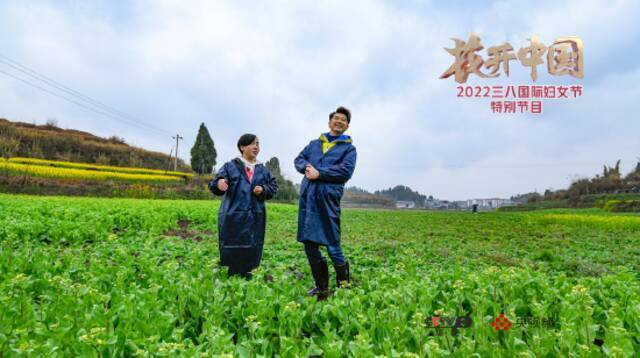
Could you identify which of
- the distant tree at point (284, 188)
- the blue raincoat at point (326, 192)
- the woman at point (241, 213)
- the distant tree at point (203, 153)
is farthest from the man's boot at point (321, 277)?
the distant tree at point (203, 153)

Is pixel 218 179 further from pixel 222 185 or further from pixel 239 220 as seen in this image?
pixel 239 220

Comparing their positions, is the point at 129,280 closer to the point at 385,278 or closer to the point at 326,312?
the point at 326,312

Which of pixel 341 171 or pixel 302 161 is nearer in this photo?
pixel 341 171

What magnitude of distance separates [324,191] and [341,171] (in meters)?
0.26

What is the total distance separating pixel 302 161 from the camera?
374 centimetres

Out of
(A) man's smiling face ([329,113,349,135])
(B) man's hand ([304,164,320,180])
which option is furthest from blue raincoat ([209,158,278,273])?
(A) man's smiling face ([329,113,349,135])

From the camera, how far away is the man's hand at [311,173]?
11.2ft

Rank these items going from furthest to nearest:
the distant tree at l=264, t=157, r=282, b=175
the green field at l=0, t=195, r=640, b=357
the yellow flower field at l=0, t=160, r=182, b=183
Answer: the distant tree at l=264, t=157, r=282, b=175
the yellow flower field at l=0, t=160, r=182, b=183
the green field at l=0, t=195, r=640, b=357

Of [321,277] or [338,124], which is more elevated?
[338,124]

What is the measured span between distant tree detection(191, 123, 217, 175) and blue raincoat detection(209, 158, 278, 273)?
40.0 metres

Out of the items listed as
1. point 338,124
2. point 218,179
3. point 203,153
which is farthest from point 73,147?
point 338,124

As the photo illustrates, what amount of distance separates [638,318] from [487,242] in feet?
23.7

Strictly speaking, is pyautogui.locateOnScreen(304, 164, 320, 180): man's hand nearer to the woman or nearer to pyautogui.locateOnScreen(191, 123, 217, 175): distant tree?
the woman

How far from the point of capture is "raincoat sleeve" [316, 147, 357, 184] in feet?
11.4
